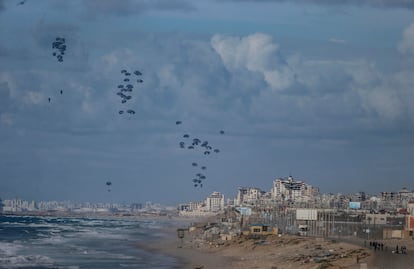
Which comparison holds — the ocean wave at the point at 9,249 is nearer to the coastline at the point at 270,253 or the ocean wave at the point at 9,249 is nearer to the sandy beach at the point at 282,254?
the coastline at the point at 270,253

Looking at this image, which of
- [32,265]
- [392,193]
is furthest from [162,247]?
[392,193]

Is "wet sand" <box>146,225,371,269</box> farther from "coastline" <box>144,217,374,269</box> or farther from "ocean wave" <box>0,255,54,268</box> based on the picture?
"ocean wave" <box>0,255,54,268</box>

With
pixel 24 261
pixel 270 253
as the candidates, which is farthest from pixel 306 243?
pixel 24 261

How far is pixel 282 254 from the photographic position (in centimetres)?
7006

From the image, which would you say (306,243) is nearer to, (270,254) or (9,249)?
(270,254)

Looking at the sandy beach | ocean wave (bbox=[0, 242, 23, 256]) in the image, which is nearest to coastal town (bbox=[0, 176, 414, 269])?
the sandy beach

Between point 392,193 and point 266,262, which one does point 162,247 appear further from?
point 392,193

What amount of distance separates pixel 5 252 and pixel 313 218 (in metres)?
37.6

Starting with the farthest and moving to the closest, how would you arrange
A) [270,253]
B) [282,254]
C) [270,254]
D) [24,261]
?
[270,253], [270,254], [24,261], [282,254]

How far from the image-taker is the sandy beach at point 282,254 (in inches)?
2163

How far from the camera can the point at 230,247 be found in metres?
87.8

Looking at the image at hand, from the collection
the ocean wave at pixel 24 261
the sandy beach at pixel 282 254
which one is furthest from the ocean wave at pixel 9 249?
the sandy beach at pixel 282 254

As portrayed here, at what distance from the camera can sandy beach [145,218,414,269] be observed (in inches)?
2163

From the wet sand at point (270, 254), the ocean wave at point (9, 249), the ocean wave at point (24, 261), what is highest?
the wet sand at point (270, 254)
